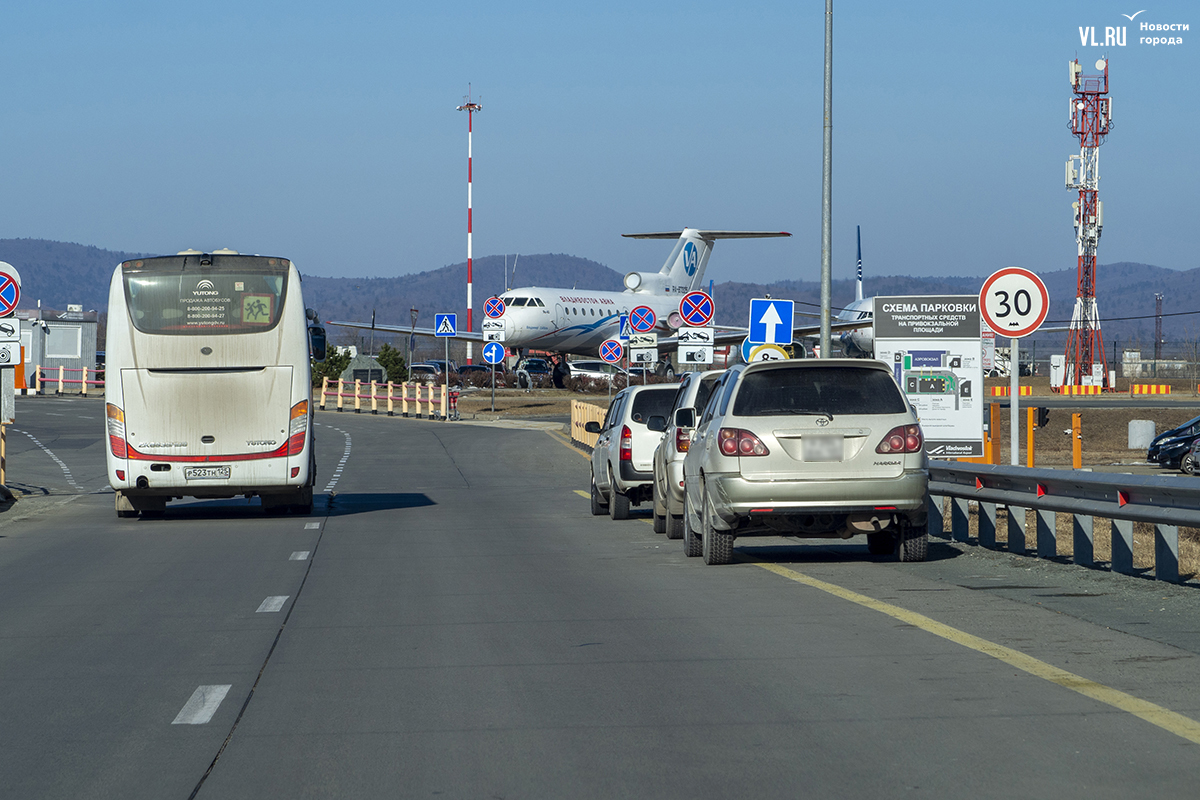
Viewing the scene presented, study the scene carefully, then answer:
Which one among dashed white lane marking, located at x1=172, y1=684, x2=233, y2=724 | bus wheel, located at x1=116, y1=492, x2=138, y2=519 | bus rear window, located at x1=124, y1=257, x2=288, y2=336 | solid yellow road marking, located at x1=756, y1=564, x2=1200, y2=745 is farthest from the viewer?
bus wheel, located at x1=116, y1=492, x2=138, y2=519

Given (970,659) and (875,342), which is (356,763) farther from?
(875,342)

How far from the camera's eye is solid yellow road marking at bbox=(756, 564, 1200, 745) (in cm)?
604

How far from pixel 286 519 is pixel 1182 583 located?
11903mm

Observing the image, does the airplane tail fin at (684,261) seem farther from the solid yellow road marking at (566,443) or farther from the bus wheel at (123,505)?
the bus wheel at (123,505)

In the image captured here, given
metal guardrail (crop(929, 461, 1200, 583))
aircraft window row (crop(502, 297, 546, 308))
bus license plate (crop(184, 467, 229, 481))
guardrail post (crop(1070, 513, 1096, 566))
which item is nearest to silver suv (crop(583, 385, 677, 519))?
metal guardrail (crop(929, 461, 1200, 583))

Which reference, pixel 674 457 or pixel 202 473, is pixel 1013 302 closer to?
pixel 674 457

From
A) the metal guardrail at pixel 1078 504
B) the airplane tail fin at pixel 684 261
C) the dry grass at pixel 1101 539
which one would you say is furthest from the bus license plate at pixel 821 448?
the airplane tail fin at pixel 684 261

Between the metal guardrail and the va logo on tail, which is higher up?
the va logo on tail

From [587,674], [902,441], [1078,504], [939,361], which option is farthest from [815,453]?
[939,361]

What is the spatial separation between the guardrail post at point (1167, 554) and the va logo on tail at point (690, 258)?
60.8 metres

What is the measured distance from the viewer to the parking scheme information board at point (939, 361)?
60.2 ft

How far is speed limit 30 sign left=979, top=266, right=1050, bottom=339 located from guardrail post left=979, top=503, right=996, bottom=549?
258 cm

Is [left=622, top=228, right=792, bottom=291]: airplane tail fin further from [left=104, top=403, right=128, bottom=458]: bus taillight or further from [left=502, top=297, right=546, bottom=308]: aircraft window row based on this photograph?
[left=104, top=403, right=128, bottom=458]: bus taillight

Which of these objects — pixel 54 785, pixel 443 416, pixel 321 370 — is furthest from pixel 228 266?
pixel 321 370
